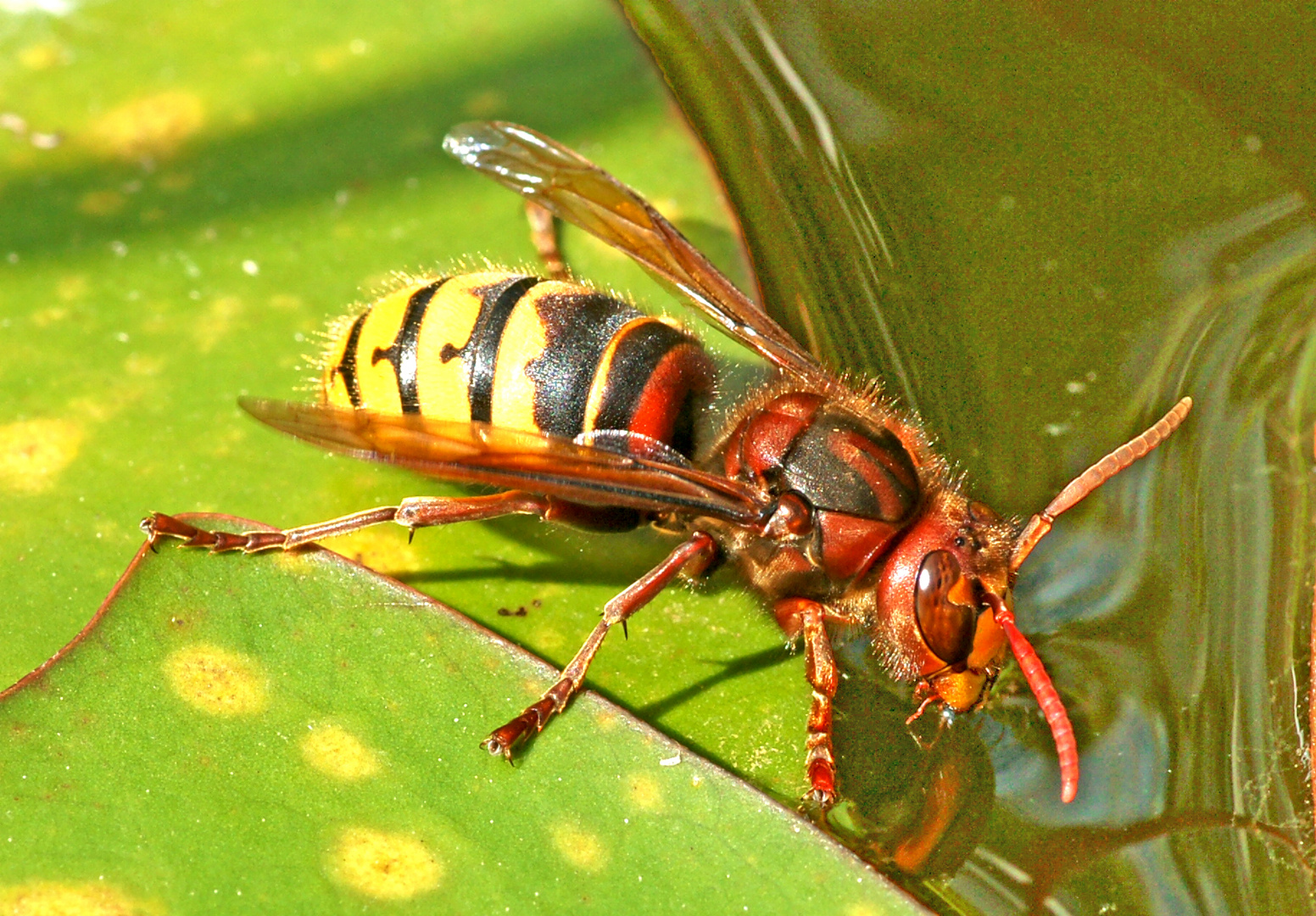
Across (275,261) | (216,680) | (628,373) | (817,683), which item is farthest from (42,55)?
(817,683)

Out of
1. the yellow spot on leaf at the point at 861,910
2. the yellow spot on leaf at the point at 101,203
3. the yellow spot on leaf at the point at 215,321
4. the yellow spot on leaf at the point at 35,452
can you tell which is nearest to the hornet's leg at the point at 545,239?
the yellow spot on leaf at the point at 215,321

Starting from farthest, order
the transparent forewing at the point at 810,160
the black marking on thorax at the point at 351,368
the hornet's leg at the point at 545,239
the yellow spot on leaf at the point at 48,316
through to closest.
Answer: the hornet's leg at the point at 545,239, the transparent forewing at the point at 810,160, the yellow spot on leaf at the point at 48,316, the black marking on thorax at the point at 351,368

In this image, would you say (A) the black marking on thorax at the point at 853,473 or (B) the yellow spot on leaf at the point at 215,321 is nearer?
(A) the black marking on thorax at the point at 853,473

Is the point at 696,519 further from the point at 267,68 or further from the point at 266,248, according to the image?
the point at 267,68

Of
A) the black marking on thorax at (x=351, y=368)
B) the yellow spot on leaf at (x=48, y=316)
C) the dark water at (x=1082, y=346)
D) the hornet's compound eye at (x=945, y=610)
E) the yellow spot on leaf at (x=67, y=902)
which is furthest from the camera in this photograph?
the yellow spot on leaf at (x=48, y=316)

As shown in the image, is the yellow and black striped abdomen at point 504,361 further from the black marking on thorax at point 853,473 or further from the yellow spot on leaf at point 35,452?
the yellow spot on leaf at point 35,452

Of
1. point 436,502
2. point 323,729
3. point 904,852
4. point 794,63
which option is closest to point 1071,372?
point 794,63

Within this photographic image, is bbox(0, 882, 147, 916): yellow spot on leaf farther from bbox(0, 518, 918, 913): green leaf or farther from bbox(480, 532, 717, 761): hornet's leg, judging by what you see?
bbox(480, 532, 717, 761): hornet's leg
